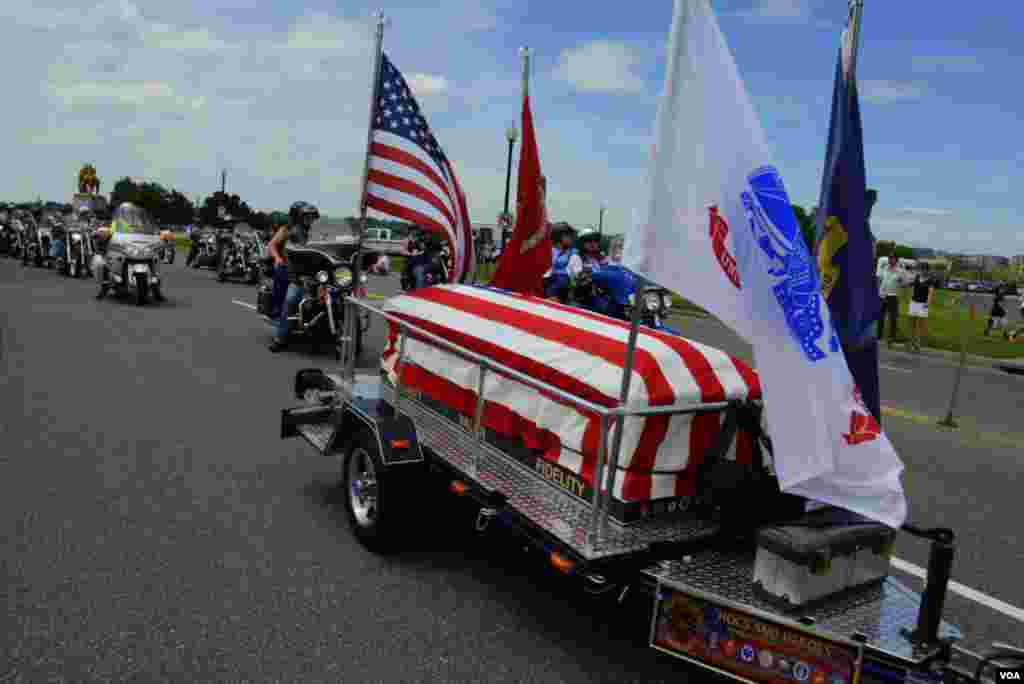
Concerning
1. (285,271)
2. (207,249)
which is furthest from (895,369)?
(207,249)

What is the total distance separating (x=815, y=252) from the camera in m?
3.48

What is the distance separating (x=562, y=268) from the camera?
1217 centimetres

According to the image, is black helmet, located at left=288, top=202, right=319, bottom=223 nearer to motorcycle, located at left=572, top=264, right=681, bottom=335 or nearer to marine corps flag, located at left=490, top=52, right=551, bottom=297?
motorcycle, located at left=572, top=264, right=681, bottom=335

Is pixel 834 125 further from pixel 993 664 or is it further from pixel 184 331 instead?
pixel 184 331

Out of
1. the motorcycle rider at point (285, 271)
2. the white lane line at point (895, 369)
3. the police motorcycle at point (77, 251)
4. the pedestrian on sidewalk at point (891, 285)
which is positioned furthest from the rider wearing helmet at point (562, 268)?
the police motorcycle at point (77, 251)

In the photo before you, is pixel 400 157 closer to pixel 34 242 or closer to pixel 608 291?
pixel 608 291

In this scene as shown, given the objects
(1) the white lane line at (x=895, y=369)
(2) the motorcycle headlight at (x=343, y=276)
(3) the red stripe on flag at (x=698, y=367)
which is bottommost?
(1) the white lane line at (x=895, y=369)

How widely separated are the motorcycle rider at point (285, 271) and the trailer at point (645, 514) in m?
6.37

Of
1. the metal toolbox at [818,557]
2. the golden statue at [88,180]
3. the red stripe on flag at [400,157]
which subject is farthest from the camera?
the golden statue at [88,180]

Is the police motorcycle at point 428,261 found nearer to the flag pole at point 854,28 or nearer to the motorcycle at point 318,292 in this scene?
the motorcycle at point 318,292

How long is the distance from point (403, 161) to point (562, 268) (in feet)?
22.3

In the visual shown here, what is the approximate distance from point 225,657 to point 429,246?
9.75 m

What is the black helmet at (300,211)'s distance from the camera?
11.7 meters

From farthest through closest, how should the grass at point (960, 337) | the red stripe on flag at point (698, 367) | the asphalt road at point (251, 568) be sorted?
the grass at point (960, 337), the red stripe on flag at point (698, 367), the asphalt road at point (251, 568)
